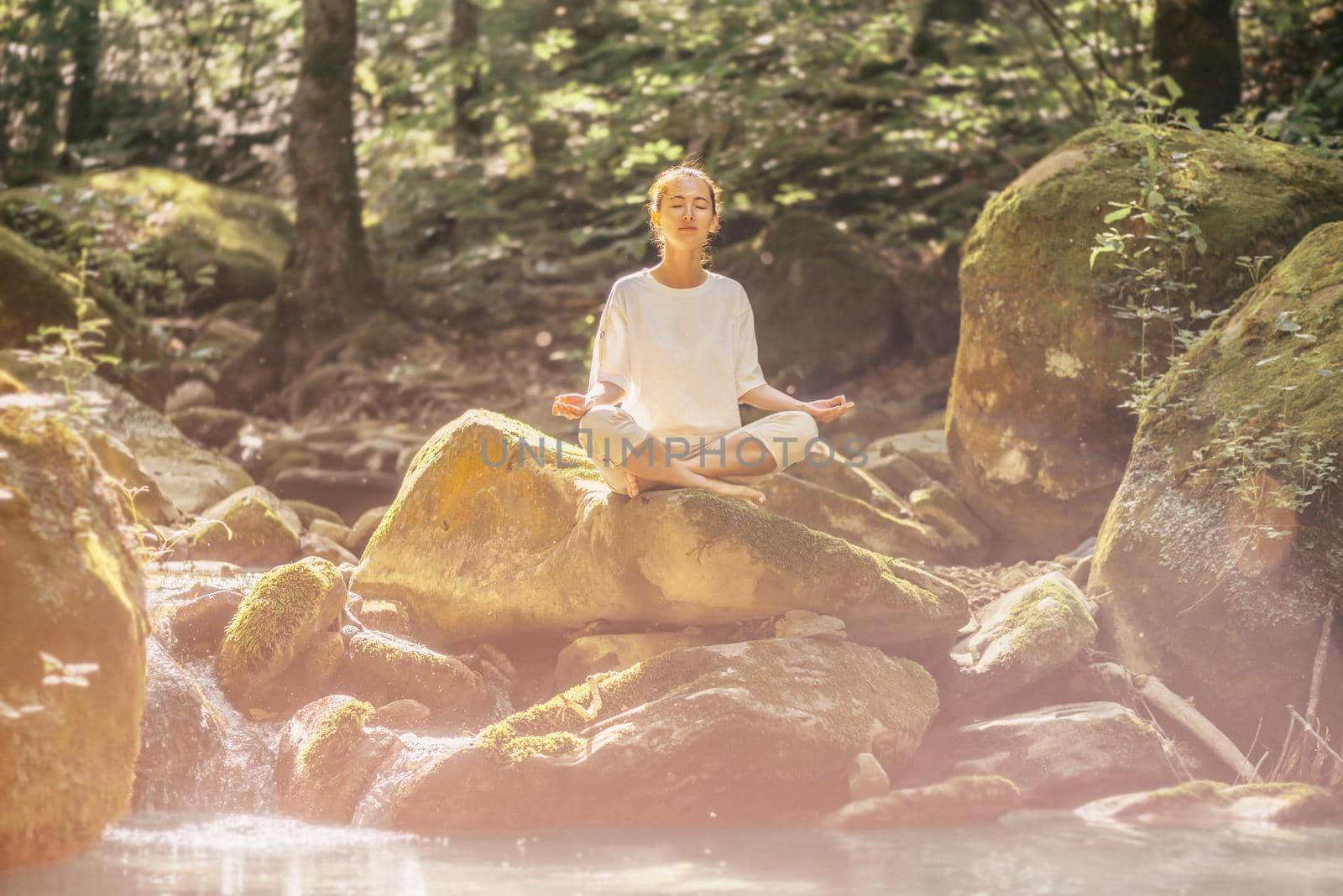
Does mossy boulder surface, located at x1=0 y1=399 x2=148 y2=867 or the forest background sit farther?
the forest background

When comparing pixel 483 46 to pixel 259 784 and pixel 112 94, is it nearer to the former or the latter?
pixel 112 94

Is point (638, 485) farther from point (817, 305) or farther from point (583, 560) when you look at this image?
point (817, 305)

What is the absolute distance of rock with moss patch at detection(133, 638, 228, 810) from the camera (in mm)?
4910

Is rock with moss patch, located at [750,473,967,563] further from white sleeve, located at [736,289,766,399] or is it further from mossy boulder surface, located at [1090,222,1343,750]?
white sleeve, located at [736,289,766,399]

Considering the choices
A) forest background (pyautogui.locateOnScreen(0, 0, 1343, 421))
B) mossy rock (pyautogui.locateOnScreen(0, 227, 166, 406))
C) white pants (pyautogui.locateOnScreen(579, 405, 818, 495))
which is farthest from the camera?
forest background (pyautogui.locateOnScreen(0, 0, 1343, 421))

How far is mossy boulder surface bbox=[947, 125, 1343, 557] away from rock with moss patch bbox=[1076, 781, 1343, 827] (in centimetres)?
265

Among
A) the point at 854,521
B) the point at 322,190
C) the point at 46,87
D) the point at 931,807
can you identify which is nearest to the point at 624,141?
the point at 322,190

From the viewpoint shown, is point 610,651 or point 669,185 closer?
point 669,185

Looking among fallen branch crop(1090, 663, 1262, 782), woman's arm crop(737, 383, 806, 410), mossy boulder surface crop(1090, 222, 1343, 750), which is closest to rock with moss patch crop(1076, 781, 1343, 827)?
fallen branch crop(1090, 663, 1262, 782)

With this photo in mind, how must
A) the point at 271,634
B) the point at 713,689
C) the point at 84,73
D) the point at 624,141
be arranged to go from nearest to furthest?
1. the point at 713,689
2. the point at 271,634
3. the point at 624,141
4. the point at 84,73

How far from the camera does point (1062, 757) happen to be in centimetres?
500

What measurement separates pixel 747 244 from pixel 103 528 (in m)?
9.15

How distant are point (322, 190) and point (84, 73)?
23.2ft

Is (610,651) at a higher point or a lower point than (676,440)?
lower
